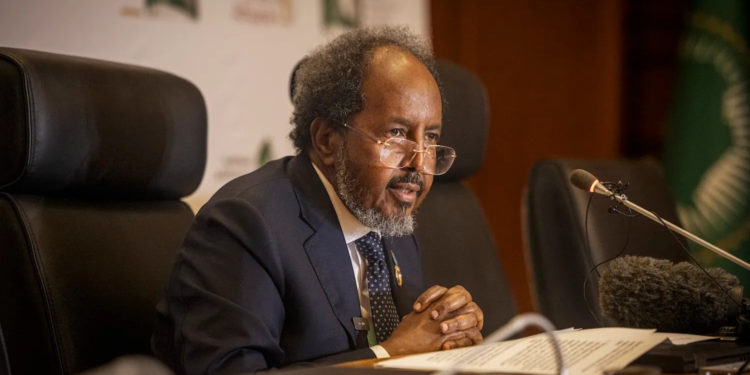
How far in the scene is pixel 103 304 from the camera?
1.58 meters

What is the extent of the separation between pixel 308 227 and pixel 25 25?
1038 millimetres

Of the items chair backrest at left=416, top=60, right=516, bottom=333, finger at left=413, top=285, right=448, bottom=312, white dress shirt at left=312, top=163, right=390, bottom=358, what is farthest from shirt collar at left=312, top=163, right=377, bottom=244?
chair backrest at left=416, top=60, right=516, bottom=333

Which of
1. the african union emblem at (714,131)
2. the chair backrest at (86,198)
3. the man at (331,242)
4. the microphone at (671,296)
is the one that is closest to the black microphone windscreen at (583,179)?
the microphone at (671,296)

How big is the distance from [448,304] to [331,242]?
264 millimetres

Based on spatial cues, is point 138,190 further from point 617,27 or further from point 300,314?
point 617,27

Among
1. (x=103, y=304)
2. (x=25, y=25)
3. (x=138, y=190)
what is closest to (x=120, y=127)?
(x=138, y=190)

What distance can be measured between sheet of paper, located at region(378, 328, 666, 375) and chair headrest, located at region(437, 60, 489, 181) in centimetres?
91

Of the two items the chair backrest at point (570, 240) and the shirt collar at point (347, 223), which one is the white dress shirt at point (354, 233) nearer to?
the shirt collar at point (347, 223)

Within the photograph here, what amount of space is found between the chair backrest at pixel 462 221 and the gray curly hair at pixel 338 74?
0.31 m

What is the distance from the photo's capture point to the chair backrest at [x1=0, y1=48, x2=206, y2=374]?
4.84 feet

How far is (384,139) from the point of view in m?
1.70

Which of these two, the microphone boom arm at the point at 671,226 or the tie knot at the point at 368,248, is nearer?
the microphone boom arm at the point at 671,226

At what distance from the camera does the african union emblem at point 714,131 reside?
3.61 m

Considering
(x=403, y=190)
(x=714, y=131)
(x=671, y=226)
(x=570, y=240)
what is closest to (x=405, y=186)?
(x=403, y=190)
